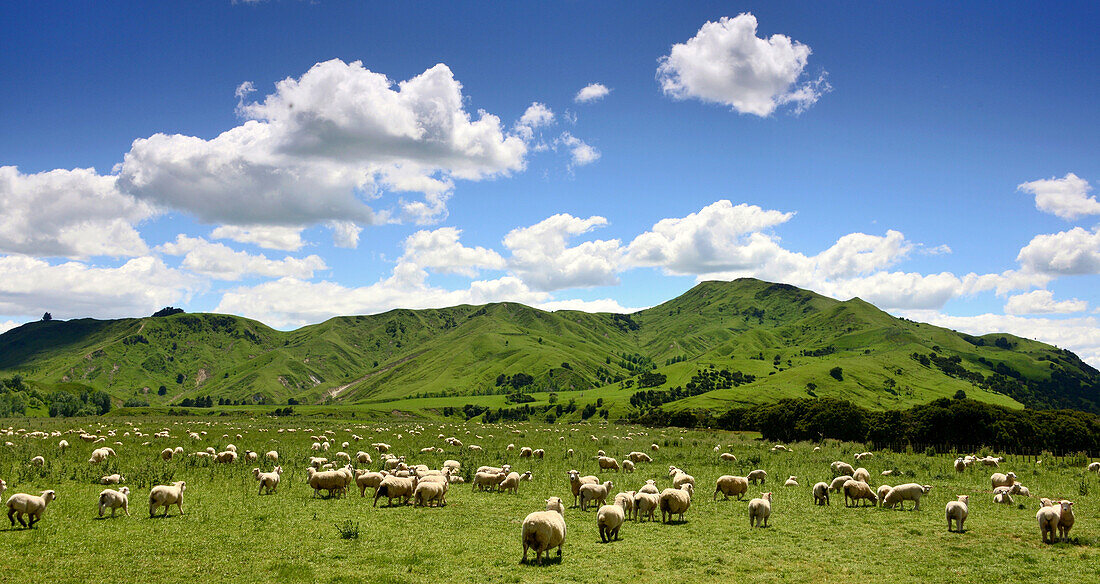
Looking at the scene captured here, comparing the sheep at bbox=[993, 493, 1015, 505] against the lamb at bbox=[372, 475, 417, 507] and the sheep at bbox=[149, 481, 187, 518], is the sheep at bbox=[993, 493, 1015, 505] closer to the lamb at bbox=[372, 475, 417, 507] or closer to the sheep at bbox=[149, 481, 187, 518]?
the lamb at bbox=[372, 475, 417, 507]

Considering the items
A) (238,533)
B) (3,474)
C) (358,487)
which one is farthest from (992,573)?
(3,474)

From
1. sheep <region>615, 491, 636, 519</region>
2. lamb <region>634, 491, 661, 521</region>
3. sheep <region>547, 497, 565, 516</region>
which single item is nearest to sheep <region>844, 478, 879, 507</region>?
lamb <region>634, 491, 661, 521</region>

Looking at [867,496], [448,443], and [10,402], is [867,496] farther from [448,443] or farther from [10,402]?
[10,402]

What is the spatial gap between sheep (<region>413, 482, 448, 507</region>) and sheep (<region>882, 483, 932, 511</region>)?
68.9 ft

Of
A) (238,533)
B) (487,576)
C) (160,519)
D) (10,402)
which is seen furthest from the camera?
(10,402)

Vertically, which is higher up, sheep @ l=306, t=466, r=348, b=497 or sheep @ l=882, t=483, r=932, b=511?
sheep @ l=882, t=483, r=932, b=511

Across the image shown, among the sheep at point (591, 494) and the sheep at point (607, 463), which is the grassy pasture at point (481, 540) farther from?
the sheep at point (607, 463)

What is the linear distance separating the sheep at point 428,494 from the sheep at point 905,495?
20995 millimetres

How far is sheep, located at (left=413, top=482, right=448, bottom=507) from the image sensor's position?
1052 inches

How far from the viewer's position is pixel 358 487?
31.5m

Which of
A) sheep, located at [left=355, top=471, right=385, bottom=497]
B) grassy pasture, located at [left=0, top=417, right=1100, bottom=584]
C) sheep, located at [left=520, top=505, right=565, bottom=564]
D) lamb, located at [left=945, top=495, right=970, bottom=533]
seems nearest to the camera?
grassy pasture, located at [left=0, top=417, right=1100, bottom=584]

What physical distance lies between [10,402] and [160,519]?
564ft

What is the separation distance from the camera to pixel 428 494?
2681 centimetres

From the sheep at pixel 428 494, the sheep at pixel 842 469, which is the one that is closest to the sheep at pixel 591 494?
the sheep at pixel 428 494
